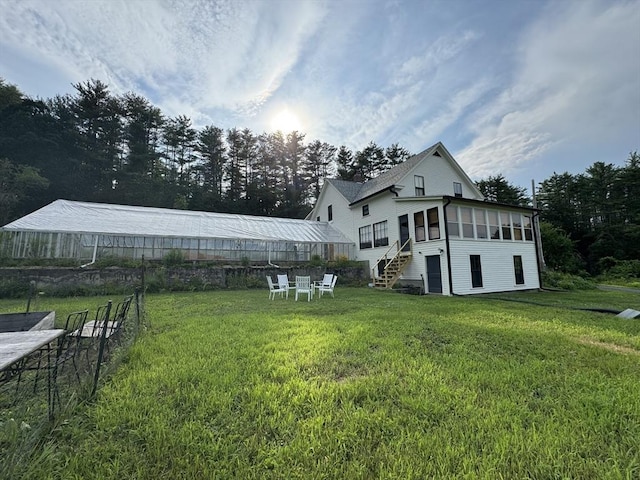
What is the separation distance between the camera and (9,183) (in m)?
20.8

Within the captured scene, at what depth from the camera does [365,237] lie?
17.7 metres

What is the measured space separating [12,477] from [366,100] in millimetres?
14500

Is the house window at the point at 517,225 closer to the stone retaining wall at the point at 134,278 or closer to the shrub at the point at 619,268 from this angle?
the stone retaining wall at the point at 134,278

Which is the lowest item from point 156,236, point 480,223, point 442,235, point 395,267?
point 395,267

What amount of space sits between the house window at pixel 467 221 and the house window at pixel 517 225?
118 inches

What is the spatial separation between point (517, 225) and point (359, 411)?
15437 millimetres

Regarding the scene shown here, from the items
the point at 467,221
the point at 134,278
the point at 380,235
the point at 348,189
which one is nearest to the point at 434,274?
the point at 467,221

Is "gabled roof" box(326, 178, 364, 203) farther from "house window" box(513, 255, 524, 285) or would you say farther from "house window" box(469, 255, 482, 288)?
"house window" box(513, 255, 524, 285)

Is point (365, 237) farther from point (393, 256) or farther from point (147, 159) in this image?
point (147, 159)

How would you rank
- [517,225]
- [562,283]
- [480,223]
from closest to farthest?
[480,223] < [517,225] < [562,283]

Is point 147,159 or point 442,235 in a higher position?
point 147,159

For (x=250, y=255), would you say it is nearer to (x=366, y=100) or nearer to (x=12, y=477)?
(x=366, y=100)

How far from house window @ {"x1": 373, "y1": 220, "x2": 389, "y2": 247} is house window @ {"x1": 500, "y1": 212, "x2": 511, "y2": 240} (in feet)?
18.6

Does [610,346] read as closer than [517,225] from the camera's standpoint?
Yes
